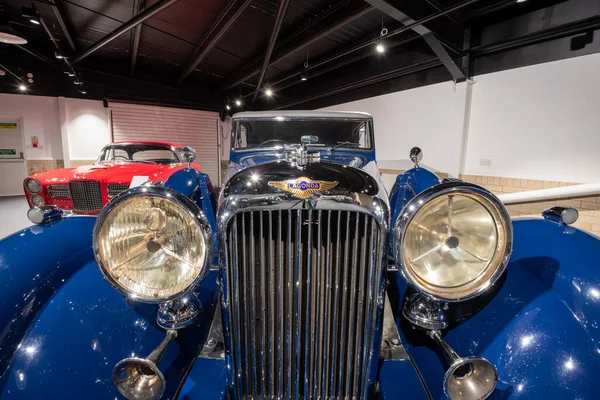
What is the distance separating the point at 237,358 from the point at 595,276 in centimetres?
156

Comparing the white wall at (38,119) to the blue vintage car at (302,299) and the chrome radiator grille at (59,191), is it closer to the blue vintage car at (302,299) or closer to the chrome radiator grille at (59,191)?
the chrome radiator grille at (59,191)

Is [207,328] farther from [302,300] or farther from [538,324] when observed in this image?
[538,324]

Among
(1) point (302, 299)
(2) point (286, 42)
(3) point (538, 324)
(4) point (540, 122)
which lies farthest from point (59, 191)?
(4) point (540, 122)

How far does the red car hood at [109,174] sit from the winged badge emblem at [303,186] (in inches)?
159

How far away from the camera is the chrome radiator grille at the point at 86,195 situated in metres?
4.79

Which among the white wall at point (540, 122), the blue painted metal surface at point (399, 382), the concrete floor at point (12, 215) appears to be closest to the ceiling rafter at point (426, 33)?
the white wall at point (540, 122)

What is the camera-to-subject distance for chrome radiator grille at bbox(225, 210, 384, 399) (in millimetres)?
1187

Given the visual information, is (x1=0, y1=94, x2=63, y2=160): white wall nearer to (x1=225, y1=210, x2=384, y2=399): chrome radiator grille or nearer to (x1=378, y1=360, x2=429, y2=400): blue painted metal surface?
(x1=225, y1=210, x2=384, y2=399): chrome radiator grille

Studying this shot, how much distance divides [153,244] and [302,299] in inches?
26.4

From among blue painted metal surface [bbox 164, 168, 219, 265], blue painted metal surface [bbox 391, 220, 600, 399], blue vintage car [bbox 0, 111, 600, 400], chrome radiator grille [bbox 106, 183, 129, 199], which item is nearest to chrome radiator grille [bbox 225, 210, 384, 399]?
blue vintage car [bbox 0, 111, 600, 400]

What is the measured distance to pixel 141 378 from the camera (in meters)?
1.11

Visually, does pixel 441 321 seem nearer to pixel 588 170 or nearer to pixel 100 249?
pixel 100 249

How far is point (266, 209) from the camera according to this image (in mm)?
1158

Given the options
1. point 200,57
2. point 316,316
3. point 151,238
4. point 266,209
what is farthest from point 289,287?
point 200,57
